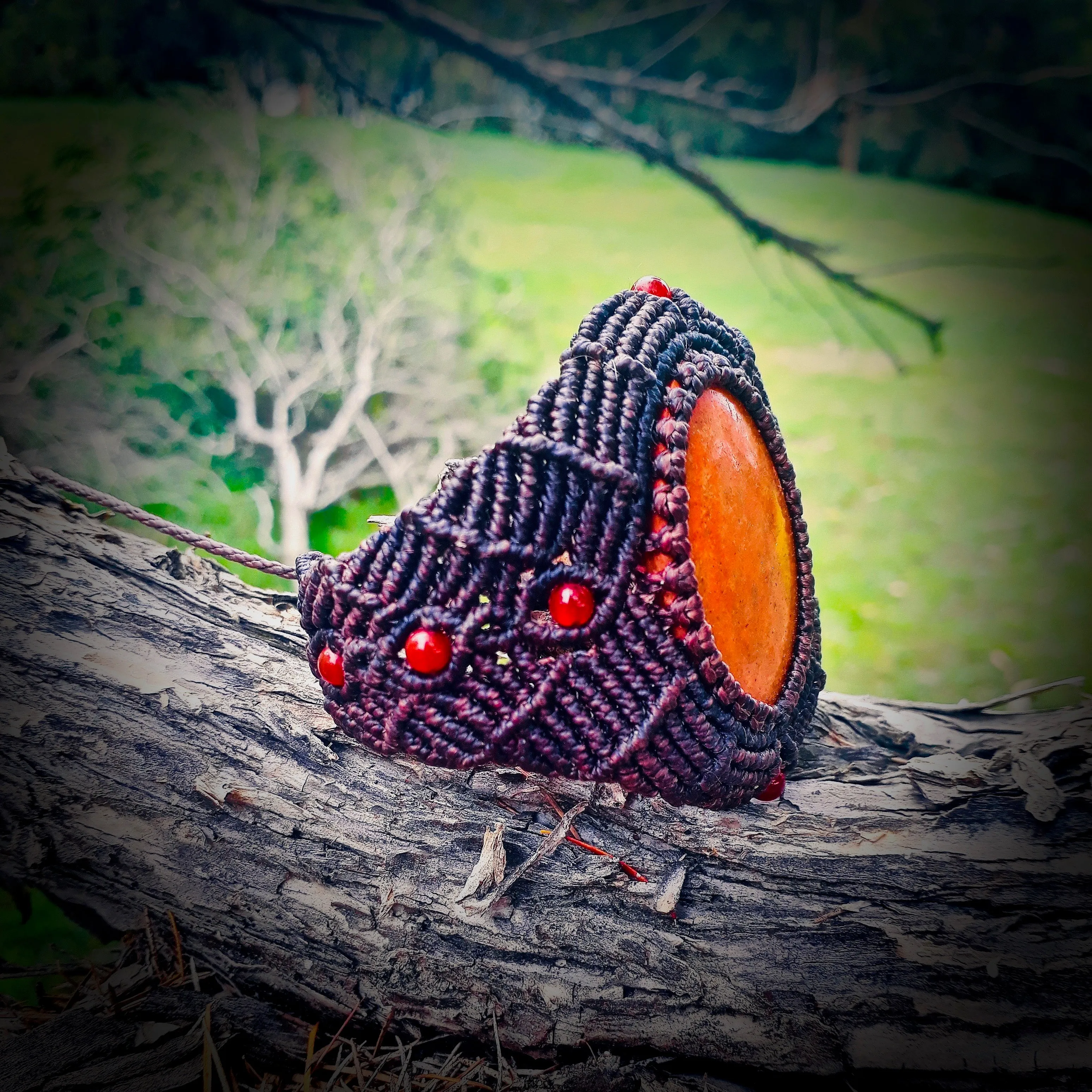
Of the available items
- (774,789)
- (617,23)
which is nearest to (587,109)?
(617,23)

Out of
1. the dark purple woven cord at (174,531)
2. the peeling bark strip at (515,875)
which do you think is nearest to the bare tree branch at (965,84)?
the peeling bark strip at (515,875)

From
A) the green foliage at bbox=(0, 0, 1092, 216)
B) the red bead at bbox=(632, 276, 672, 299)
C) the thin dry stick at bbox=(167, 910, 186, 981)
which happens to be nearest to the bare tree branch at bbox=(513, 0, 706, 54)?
the green foliage at bbox=(0, 0, 1092, 216)

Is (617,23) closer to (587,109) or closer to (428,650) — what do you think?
(587,109)

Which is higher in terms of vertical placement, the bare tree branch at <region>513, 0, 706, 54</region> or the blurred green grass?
the bare tree branch at <region>513, 0, 706, 54</region>

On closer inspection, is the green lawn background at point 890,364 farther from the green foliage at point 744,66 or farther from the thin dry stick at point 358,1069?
the thin dry stick at point 358,1069

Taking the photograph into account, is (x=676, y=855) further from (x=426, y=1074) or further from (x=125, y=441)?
(x=125, y=441)

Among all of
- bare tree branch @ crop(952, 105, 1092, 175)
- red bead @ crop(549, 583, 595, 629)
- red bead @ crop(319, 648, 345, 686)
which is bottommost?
red bead @ crop(319, 648, 345, 686)

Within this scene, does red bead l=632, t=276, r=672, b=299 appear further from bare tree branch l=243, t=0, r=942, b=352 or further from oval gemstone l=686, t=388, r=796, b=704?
bare tree branch l=243, t=0, r=942, b=352
